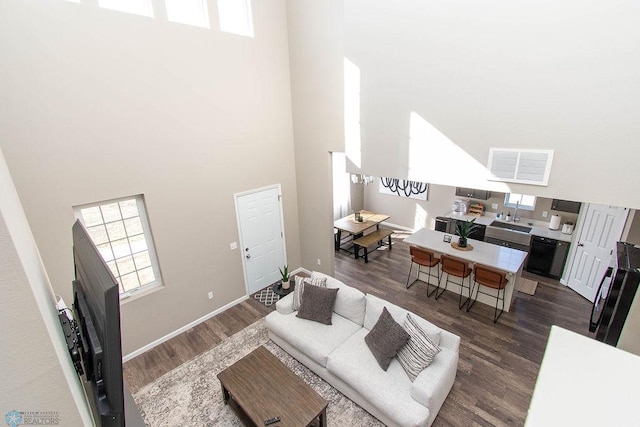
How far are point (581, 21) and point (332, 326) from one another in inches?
179

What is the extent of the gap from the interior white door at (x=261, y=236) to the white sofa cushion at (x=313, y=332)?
59.6 inches

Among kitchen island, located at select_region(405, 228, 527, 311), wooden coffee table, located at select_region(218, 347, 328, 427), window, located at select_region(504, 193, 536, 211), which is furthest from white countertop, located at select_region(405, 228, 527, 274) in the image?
wooden coffee table, located at select_region(218, 347, 328, 427)

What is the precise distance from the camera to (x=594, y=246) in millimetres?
5391

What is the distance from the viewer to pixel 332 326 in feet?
14.0

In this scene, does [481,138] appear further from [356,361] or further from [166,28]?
[166,28]

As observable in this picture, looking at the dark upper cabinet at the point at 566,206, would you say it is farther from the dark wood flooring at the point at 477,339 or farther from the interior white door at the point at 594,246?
the dark wood flooring at the point at 477,339

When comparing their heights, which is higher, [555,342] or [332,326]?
[555,342]

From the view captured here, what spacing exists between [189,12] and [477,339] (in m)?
6.73

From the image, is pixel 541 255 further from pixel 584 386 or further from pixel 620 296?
pixel 584 386

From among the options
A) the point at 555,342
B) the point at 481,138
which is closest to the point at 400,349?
the point at 555,342

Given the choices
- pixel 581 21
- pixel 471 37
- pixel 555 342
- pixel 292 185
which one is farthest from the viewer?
pixel 292 185

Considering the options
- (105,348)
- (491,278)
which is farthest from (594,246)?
(105,348)

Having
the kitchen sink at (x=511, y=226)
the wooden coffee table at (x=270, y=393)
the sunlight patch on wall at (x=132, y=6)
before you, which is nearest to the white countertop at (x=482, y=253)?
the kitchen sink at (x=511, y=226)

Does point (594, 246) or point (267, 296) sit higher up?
point (594, 246)
